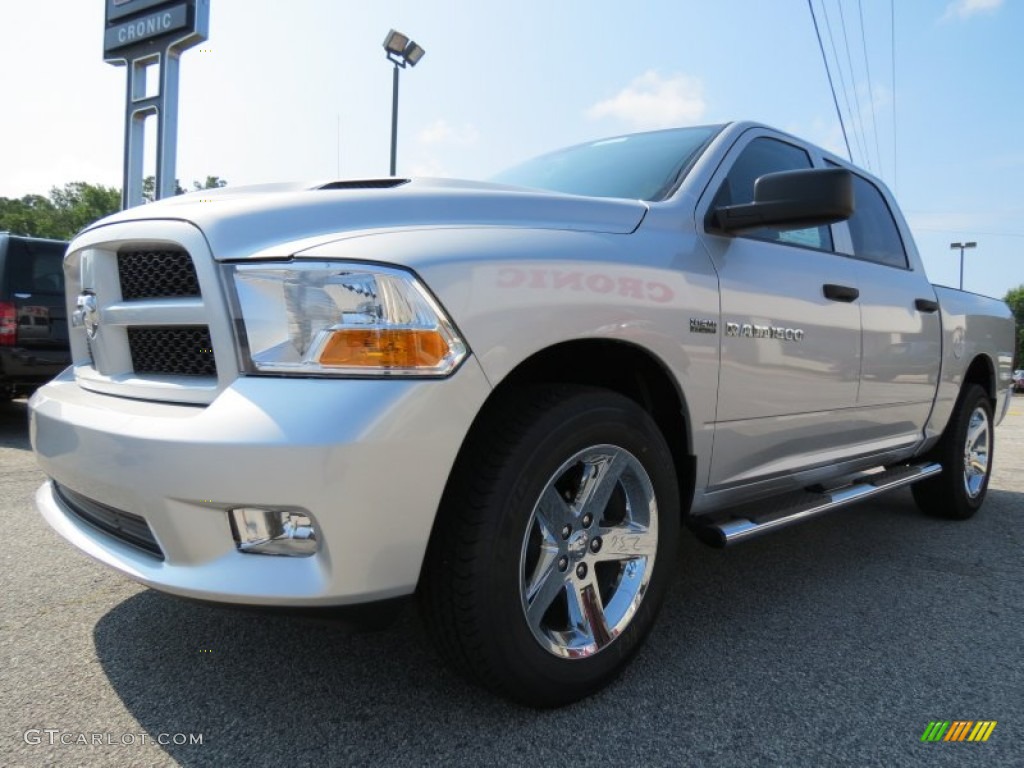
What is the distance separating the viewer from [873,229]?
3.67 meters

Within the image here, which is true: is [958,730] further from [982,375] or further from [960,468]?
[982,375]

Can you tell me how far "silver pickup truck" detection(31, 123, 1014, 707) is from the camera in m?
1.53

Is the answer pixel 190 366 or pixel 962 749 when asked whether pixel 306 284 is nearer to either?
pixel 190 366

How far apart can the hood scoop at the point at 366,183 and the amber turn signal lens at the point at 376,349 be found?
0.63 m

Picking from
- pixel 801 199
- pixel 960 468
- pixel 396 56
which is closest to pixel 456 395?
pixel 801 199

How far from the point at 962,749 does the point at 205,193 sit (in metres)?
2.50

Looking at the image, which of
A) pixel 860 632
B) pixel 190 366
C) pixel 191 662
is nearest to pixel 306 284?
pixel 190 366

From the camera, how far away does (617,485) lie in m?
2.12

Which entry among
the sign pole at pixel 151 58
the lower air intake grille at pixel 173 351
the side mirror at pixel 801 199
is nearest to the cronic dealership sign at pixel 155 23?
the sign pole at pixel 151 58

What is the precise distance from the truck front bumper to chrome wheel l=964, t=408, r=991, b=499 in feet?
12.9

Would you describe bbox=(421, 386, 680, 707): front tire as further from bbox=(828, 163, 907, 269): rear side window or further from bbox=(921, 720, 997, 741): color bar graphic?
bbox=(828, 163, 907, 269): rear side window

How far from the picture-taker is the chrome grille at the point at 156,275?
179cm

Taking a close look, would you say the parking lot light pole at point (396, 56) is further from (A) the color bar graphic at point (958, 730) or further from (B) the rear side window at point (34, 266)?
(A) the color bar graphic at point (958, 730)

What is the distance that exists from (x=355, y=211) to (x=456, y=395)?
1.70ft
